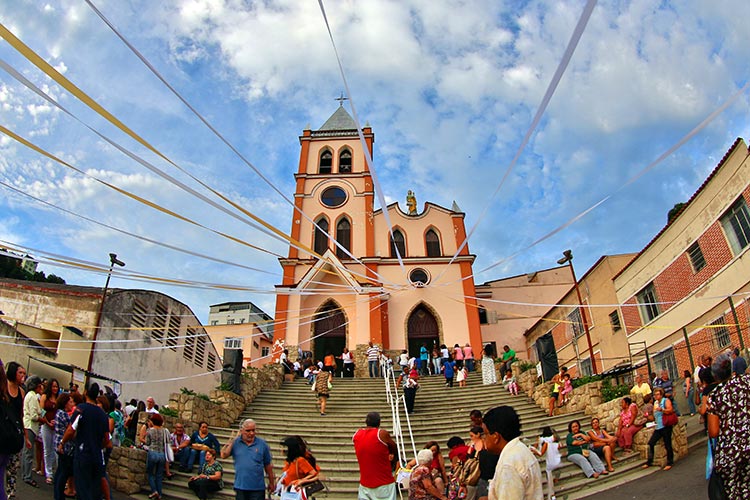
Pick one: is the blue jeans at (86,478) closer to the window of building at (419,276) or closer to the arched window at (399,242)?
the window of building at (419,276)

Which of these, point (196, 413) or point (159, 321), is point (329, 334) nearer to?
point (159, 321)

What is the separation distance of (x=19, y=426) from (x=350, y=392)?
1203cm

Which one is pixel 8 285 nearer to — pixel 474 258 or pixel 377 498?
pixel 377 498

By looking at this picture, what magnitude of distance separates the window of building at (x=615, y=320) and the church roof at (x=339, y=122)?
18148mm

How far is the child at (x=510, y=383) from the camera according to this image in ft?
46.9

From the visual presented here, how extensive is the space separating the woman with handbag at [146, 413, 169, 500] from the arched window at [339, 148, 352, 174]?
22.0 meters

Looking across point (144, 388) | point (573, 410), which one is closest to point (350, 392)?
point (573, 410)

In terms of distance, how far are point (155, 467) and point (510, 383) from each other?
392 inches

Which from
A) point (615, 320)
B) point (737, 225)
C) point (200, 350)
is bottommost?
point (615, 320)

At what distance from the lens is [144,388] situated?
18.9 metres

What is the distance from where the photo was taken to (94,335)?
16.8m

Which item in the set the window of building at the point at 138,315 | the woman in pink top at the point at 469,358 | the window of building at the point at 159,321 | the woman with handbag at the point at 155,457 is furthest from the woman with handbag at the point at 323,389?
the window of building at the point at 159,321

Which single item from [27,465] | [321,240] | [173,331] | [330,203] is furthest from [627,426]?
[330,203]

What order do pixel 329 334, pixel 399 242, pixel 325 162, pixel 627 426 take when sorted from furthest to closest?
pixel 325 162 → pixel 399 242 → pixel 329 334 → pixel 627 426
